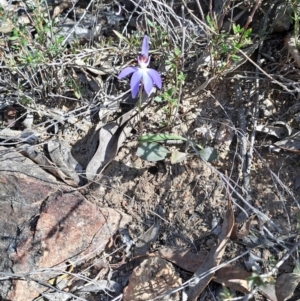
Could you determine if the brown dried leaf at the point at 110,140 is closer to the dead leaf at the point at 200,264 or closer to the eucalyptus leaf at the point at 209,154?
the eucalyptus leaf at the point at 209,154

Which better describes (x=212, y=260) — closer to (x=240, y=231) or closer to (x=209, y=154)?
(x=240, y=231)

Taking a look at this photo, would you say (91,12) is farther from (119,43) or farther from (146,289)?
(146,289)

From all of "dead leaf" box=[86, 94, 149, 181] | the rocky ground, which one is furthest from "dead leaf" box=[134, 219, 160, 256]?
"dead leaf" box=[86, 94, 149, 181]

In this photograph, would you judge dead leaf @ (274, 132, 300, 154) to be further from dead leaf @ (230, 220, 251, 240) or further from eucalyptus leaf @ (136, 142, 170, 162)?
eucalyptus leaf @ (136, 142, 170, 162)

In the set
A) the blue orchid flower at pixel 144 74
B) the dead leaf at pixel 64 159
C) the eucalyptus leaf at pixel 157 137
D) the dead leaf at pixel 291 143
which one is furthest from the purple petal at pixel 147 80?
the dead leaf at pixel 291 143

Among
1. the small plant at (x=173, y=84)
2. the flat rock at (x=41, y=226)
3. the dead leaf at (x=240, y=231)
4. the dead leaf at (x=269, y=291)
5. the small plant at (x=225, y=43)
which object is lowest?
the dead leaf at (x=269, y=291)

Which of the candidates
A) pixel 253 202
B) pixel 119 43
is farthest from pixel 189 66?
pixel 253 202
